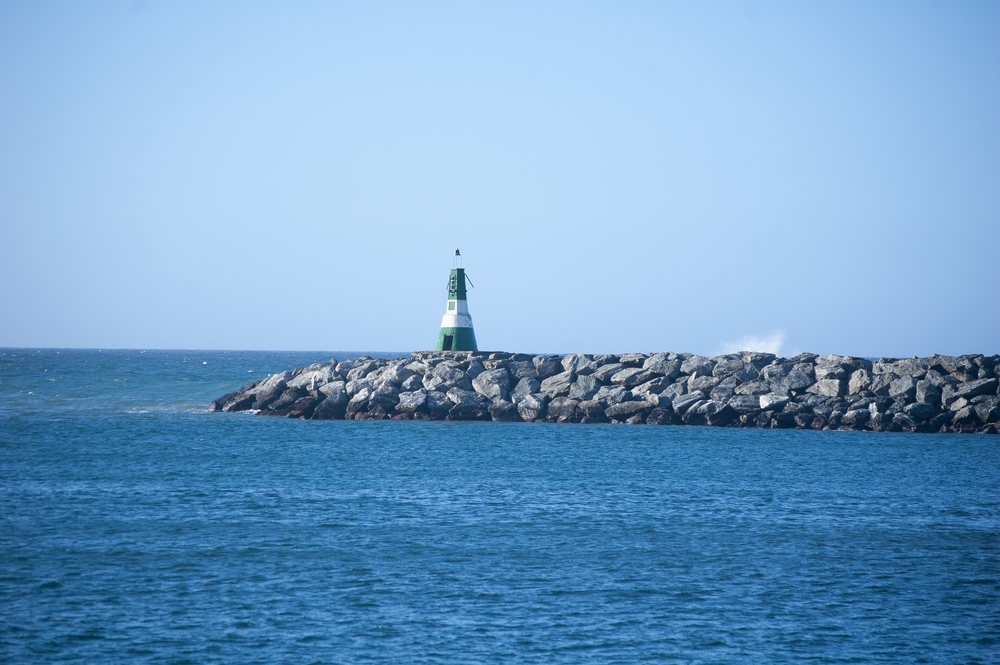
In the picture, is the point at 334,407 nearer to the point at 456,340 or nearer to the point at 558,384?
the point at 456,340

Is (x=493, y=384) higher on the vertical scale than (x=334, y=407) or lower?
higher

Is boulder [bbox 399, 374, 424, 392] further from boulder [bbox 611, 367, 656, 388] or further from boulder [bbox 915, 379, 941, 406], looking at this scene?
boulder [bbox 915, 379, 941, 406]

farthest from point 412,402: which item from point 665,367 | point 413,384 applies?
point 665,367

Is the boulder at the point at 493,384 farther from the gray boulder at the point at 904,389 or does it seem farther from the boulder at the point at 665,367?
the gray boulder at the point at 904,389

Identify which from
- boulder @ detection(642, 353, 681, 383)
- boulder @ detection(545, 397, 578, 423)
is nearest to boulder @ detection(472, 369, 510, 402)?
boulder @ detection(545, 397, 578, 423)

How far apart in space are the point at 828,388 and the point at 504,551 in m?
22.2

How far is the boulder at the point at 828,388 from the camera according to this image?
3616 centimetres

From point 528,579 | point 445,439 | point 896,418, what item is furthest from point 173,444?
point 896,418

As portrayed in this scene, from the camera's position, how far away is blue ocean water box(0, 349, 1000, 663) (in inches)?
511

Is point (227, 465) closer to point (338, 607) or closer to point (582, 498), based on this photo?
point (582, 498)

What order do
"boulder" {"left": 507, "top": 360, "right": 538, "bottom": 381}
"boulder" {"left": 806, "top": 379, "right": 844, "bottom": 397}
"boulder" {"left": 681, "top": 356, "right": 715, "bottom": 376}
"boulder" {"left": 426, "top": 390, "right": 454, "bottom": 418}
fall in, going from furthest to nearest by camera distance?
"boulder" {"left": 507, "top": 360, "right": 538, "bottom": 381}
"boulder" {"left": 426, "top": 390, "right": 454, "bottom": 418}
"boulder" {"left": 681, "top": 356, "right": 715, "bottom": 376}
"boulder" {"left": 806, "top": 379, "right": 844, "bottom": 397}

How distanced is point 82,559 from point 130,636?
4512mm

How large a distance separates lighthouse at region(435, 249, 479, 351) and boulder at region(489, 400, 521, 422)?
201 inches

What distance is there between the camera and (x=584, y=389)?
38.3 m
